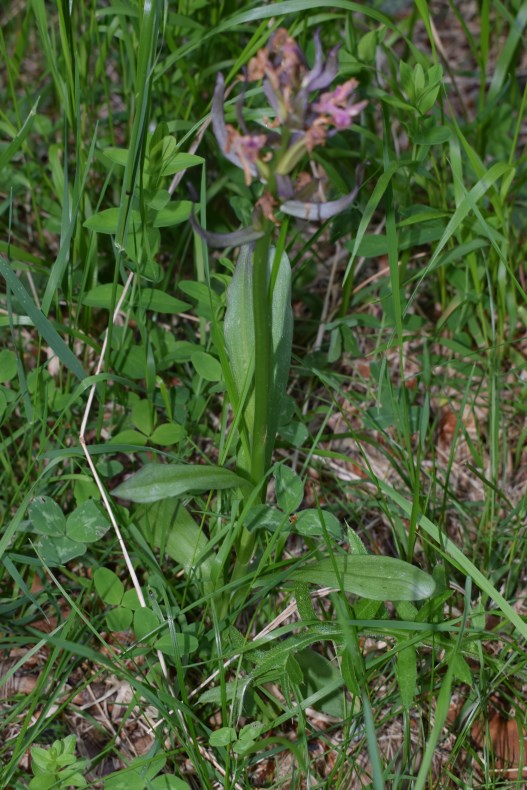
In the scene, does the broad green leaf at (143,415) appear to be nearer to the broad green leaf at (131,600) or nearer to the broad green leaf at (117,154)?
the broad green leaf at (131,600)

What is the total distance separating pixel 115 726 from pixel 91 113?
2034mm

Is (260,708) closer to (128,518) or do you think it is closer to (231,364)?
(128,518)

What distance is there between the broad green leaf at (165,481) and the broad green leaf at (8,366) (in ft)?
2.05

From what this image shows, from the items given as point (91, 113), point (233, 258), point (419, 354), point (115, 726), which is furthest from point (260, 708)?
point (91, 113)

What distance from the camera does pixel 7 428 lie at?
8.15 ft

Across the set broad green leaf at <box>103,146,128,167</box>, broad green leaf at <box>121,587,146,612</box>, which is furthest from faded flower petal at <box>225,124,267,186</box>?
broad green leaf at <box>121,587,146,612</box>

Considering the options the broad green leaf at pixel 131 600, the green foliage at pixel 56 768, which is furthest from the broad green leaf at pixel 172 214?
the green foliage at pixel 56 768

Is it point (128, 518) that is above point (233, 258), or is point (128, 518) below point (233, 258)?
below

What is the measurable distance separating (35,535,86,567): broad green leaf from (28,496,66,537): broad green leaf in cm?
2

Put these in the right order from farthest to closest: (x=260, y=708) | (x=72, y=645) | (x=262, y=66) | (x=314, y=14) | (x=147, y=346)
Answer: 1. (x=314, y=14)
2. (x=147, y=346)
3. (x=260, y=708)
4. (x=72, y=645)
5. (x=262, y=66)

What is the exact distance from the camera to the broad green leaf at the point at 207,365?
2.28 metres

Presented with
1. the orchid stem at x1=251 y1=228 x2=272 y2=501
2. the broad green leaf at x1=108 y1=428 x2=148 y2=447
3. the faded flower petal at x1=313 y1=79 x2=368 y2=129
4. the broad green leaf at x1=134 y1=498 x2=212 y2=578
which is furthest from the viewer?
the broad green leaf at x1=108 y1=428 x2=148 y2=447

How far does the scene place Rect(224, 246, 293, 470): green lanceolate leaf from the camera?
1.99 metres

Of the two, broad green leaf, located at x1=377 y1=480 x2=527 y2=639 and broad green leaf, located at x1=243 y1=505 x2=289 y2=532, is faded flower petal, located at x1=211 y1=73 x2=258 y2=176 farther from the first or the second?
broad green leaf, located at x1=377 y1=480 x2=527 y2=639
